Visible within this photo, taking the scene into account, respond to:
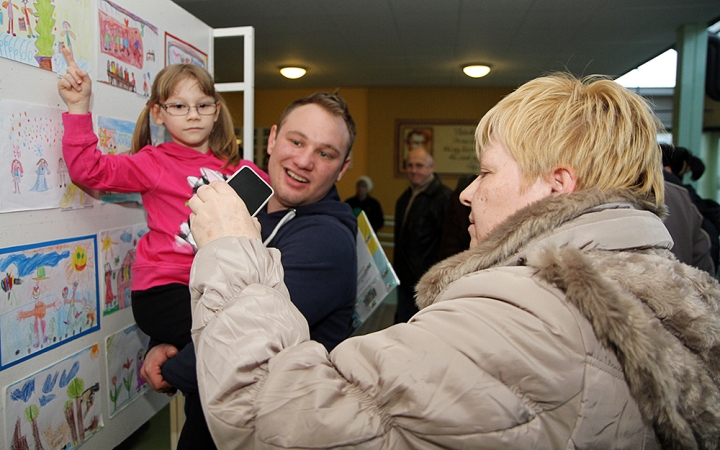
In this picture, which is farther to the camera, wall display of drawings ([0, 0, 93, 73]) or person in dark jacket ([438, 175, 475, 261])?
person in dark jacket ([438, 175, 475, 261])

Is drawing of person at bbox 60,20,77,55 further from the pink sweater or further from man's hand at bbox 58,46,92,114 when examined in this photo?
the pink sweater

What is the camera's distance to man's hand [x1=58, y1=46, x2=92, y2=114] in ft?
4.85

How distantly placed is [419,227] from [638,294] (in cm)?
325

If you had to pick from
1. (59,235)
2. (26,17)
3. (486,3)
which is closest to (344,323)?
(59,235)

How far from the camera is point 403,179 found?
8016mm

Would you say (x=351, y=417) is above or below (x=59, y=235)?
below

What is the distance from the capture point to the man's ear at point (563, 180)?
35.3 inches

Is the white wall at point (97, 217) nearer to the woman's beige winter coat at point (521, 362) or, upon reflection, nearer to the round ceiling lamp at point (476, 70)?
the woman's beige winter coat at point (521, 362)

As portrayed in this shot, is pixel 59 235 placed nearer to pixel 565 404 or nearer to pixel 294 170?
pixel 294 170

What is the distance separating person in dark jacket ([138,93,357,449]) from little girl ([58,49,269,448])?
17cm

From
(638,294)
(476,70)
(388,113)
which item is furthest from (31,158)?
(388,113)

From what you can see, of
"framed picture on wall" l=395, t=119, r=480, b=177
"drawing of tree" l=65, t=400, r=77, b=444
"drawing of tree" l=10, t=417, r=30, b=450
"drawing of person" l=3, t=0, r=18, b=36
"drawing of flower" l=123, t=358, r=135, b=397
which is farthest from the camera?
"framed picture on wall" l=395, t=119, r=480, b=177

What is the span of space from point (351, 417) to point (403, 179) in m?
7.44

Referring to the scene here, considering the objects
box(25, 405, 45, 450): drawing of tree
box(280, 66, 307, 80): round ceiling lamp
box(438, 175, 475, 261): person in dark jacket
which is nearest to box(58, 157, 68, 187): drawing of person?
box(25, 405, 45, 450): drawing of tree
